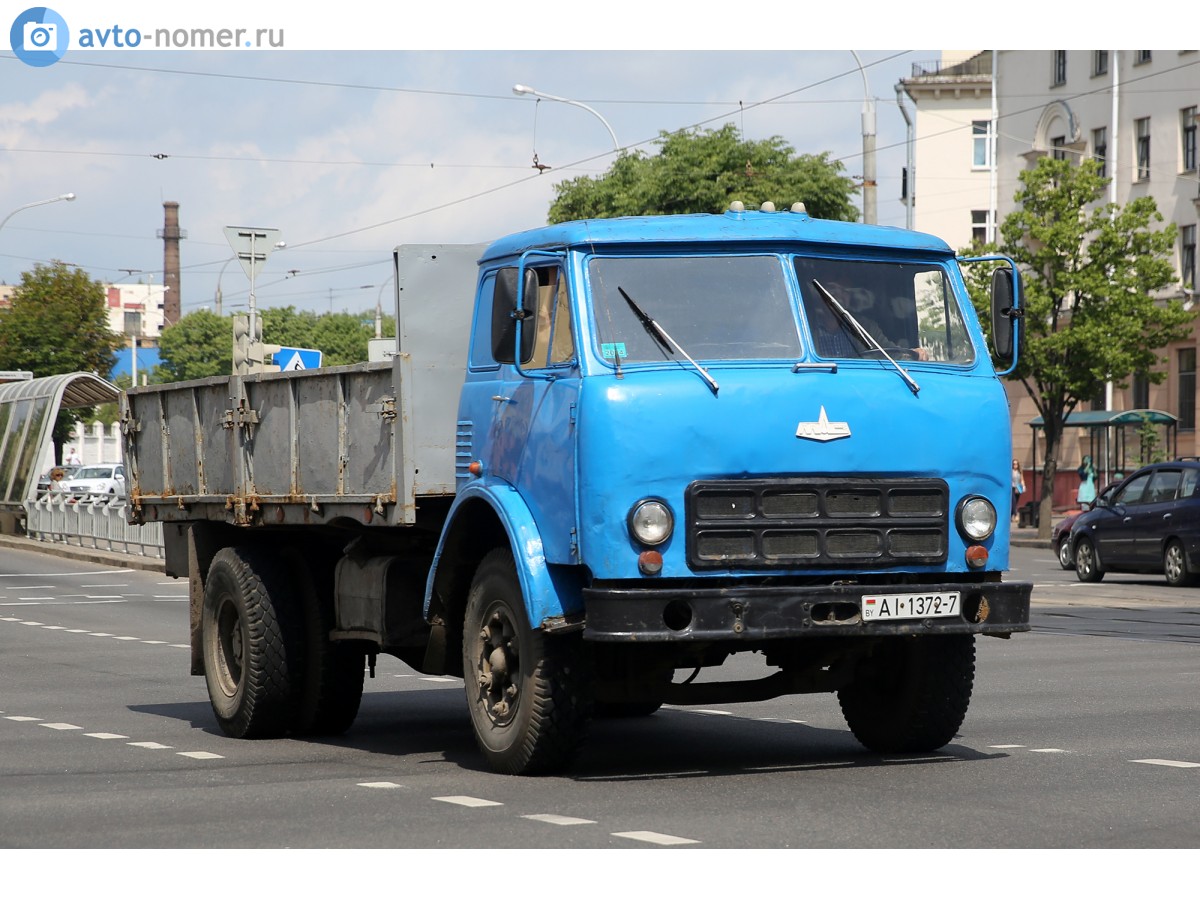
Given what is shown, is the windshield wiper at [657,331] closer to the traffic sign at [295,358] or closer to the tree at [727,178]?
the traffic sign at [295,358]

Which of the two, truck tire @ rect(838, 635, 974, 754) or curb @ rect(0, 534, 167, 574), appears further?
curb @ rect(0, 534, 167, 574)

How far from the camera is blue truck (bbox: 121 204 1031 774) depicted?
338 inches

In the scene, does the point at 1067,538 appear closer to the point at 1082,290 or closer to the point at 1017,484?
the point at 1082,290

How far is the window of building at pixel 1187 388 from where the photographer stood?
52.0m

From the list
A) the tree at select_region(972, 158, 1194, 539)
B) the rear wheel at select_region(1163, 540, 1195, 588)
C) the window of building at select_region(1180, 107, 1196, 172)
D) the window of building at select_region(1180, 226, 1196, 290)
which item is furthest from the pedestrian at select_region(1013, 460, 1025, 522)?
the rear wheel at select_region(1163, 540, 1195, 588)

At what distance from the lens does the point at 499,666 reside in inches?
359

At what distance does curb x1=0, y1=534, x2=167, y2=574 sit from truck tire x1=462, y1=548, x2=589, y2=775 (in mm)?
21515

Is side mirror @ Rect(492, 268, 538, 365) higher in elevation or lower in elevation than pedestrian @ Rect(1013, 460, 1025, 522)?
higher

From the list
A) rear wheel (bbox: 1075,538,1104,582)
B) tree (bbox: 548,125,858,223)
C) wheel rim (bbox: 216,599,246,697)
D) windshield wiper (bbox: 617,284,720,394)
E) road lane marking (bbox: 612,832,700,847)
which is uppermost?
tree (bbox: 548,125,858,223)

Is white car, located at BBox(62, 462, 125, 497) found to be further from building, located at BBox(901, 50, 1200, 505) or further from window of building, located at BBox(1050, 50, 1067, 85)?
window of building, located at BBox(1050, 50, 1067, 85)

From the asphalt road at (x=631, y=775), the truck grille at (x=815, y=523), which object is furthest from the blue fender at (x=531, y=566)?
the asphalt road at (x=631, y=775)

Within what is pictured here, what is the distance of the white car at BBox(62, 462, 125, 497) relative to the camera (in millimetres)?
66875

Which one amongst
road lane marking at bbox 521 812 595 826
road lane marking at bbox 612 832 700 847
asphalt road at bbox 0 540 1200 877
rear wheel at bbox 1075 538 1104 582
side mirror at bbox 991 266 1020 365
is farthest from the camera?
rear wheel at bbox 1075 538 1104 582

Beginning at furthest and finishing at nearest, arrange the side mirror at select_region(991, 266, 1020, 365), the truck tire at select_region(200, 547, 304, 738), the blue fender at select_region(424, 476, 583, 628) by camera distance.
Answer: the truck tire at select_region(200, 547, 304, 738) < the side mirror at select_region(991, 266, 1020, 365) < the blue fender at select_region(424, 476, 583, 628)
